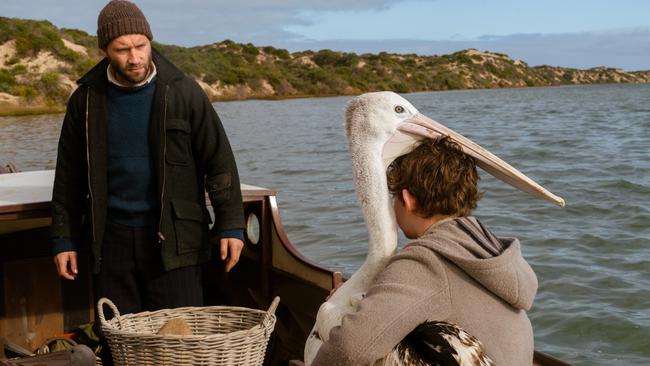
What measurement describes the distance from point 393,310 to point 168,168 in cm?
164

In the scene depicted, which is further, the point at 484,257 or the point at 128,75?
the point at 128,75

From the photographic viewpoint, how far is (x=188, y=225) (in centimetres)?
372

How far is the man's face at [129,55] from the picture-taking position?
351 centimetres

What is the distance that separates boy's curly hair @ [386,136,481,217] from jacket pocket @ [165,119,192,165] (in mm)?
1337

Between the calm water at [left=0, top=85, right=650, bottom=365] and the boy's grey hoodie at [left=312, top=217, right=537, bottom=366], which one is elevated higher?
the boy's grey hoodie at [left=312, top=217, right=537, bottom=366]

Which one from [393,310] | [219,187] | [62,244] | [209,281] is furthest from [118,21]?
[209,281]

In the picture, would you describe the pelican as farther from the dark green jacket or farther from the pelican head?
the dark green jacket

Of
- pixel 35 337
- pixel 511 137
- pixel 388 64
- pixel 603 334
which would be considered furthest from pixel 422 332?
pixel 388 64

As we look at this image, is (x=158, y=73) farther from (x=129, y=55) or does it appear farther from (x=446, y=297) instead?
(x=446, y=297)

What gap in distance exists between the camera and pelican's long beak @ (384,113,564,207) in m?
2.79

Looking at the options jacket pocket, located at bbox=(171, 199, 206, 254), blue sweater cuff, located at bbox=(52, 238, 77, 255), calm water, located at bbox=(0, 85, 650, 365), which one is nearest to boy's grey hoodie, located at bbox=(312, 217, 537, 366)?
jacket pocket, located at bbox=(171, 199, 206, 254)

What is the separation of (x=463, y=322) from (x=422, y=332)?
13 centimetres

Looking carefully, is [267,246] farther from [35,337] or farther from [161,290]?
[35,337]

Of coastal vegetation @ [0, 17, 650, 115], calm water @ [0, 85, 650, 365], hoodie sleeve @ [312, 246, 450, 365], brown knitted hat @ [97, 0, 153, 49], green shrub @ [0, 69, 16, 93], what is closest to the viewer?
hoodie sleeve @ [312, 246, 450, 365]
